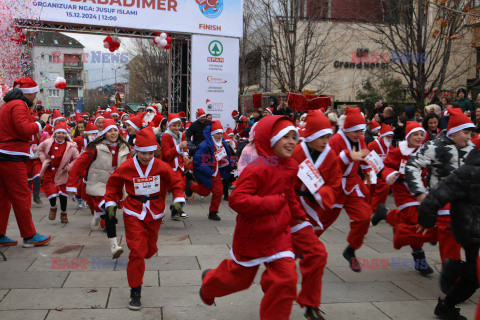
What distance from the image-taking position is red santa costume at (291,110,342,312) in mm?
4449

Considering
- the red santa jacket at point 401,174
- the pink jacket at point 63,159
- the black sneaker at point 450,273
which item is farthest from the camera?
the pink jacket at point 63,159

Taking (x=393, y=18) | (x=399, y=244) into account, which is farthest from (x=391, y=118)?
(x=399, y=244)

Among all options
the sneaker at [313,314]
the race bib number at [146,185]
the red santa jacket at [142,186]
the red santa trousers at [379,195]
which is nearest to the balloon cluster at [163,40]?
the red santa trousers at [379,195]

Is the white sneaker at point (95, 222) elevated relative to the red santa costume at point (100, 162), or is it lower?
lower

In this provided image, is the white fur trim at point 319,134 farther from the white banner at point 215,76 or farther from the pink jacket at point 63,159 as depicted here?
the white banner at point 215,76

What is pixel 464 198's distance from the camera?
3945mm

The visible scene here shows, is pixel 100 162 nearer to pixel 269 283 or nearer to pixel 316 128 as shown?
pixel 316 128

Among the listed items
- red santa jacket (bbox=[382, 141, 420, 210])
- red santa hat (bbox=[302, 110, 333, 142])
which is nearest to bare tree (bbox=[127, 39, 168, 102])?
red santa jacket (bbox=[382, 141, 420, 210])

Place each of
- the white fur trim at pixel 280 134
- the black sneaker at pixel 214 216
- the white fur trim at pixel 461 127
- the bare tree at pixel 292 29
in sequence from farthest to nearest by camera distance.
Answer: the bare tree at pixel 292 29
the black sneaker at pixel 214 216
the white fur trim at pixel 461 127
the white fur trim at pixel 280 134

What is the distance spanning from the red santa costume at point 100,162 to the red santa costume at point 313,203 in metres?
3.68

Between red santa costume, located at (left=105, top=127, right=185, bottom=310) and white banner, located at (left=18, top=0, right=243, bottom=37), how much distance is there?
1374 centimetres

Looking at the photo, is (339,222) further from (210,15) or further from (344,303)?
(210,15)

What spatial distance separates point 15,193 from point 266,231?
4.51 m

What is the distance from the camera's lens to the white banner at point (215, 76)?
1980 cm
